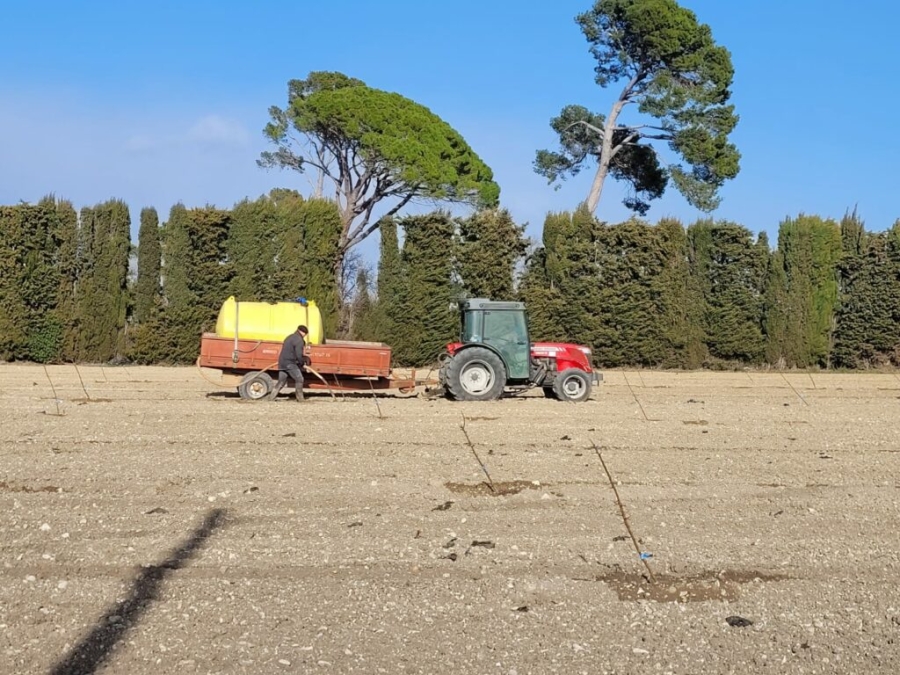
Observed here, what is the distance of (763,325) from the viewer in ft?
→ 83.5

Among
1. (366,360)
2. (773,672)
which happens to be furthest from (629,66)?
(773,672)

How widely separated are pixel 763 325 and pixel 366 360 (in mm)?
12960

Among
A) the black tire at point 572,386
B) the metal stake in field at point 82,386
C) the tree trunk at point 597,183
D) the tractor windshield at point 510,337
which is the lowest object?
the metal stake in field at point 82,386

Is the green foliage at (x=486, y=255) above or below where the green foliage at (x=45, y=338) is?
above

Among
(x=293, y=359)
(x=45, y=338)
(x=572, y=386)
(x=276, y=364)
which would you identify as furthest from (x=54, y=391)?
(x=572, y=386)

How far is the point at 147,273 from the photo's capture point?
79.3 ft

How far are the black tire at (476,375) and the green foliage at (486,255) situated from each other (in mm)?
8305

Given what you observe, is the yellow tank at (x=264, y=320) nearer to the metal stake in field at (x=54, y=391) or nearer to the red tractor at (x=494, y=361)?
the red tractor at (x=494, y=361)

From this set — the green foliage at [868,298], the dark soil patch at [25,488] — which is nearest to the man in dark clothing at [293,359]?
the dark soil patch at [25,488]

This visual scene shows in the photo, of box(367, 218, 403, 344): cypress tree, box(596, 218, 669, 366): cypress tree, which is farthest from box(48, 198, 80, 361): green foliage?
box(596, 218, 669, 366): cypress tree

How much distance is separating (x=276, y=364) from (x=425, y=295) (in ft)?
28.7

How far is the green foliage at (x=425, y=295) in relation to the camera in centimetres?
2447

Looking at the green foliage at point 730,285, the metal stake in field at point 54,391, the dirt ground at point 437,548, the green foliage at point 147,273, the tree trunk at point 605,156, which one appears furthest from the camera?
the tree trunk at point 605,156

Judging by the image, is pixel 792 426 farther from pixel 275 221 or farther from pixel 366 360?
pixel 275 221
